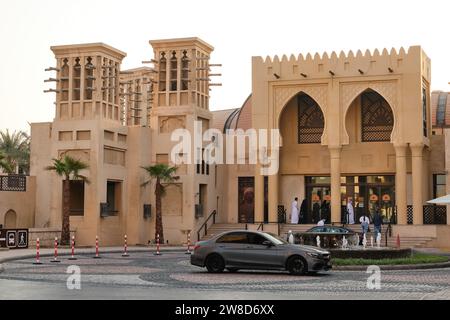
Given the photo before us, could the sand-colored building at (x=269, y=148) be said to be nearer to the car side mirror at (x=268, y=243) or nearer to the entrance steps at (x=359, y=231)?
the entrance steps at (x=359, y=231)

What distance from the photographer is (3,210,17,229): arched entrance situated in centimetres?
4188

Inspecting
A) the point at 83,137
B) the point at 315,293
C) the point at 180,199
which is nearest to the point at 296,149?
the point at 180,199

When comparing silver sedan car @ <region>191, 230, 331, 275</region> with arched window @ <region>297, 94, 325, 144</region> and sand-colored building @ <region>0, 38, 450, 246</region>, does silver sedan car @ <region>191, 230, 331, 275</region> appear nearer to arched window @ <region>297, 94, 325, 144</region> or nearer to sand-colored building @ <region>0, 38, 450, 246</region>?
sand-colored building @ <region>0, 38, 450, 246</region>

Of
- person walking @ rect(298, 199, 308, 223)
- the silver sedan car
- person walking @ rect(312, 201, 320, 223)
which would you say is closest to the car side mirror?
the silver sedan car

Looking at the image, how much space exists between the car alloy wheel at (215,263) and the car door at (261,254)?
29.5 inches

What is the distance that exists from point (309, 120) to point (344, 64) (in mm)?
4810

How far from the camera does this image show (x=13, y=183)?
4216 cm

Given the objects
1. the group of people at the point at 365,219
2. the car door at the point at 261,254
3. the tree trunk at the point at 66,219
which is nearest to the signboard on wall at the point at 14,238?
the tree trunk at the point at 66,219

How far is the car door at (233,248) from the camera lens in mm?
23188

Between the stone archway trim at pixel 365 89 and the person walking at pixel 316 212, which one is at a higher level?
the stone archway trim at pixel 365 89

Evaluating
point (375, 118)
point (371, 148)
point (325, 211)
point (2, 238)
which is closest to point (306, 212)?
point (325, 211)

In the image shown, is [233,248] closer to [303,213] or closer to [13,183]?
[13,183]

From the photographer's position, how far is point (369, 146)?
45281 mm
